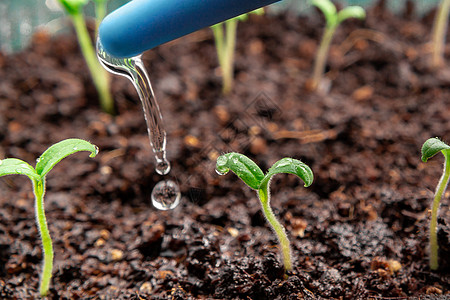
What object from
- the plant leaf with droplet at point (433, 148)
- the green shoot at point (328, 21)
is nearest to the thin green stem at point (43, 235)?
the plant leaf with droplet at point (433, 148)

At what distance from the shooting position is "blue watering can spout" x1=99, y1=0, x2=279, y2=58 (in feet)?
1.94

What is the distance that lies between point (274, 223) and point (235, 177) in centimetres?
43

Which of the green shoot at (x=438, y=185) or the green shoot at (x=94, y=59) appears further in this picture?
the green shoot at (x=94, y=59)

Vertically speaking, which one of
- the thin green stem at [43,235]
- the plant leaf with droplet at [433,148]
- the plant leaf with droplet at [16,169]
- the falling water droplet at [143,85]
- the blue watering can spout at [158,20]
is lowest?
the thin green stem at [43,235]

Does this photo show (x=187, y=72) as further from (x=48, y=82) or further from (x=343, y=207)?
(x=343, y=207)

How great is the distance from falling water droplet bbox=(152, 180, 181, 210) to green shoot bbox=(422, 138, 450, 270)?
58 centimetres

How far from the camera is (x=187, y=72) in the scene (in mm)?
1701

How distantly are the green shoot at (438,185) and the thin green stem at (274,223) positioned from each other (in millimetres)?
277

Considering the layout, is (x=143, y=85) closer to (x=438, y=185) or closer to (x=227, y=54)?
(x=438, y=185)

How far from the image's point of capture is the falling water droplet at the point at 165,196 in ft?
3.48

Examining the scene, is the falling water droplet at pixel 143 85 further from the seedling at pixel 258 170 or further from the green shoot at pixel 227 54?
the green shoot at pixel 227 54

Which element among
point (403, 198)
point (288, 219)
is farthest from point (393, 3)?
point (288, 219)

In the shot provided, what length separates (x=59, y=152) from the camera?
30.8 inches

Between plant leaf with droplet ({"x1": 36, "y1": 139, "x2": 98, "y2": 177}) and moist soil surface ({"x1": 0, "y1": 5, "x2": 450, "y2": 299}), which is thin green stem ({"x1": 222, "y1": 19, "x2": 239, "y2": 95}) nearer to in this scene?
moist soil surface ({"x1": 0, "y1": 5, "x2": 450, "y2": 299})
